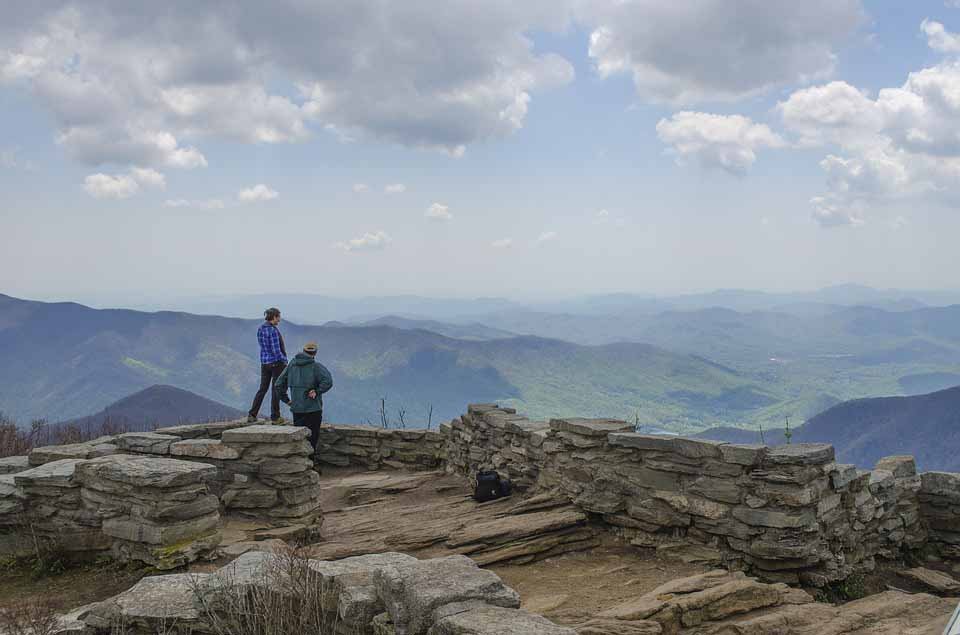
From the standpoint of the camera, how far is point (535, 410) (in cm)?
14575

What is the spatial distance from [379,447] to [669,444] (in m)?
8.29

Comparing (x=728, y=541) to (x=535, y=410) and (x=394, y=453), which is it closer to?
(x=394, y=453)

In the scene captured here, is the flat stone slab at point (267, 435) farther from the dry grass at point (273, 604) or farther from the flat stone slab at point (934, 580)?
the flat stone slab at point (934, 580)

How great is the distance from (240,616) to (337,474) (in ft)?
33.1

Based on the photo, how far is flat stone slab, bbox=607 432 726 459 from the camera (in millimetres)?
7867

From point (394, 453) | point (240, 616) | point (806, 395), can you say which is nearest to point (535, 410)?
point (806, 395)

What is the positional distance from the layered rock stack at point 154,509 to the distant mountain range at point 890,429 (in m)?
89.8

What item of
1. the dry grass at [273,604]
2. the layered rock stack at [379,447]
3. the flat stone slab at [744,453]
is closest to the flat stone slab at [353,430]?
the layered rock stack at [379,447]

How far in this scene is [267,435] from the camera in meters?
9.34

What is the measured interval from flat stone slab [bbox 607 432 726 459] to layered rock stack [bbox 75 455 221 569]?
17.8 ft

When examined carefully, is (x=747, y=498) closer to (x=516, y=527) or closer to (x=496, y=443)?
(x=516, y=527)

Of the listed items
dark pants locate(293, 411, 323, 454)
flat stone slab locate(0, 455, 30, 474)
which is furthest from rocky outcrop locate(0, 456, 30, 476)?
dark pants locate(293, 411, 323, 454)

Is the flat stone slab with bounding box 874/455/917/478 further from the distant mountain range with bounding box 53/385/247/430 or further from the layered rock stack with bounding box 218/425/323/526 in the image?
the distant mountain range with bounding box 53/385/247/430

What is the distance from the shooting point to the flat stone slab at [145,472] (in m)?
7.16
